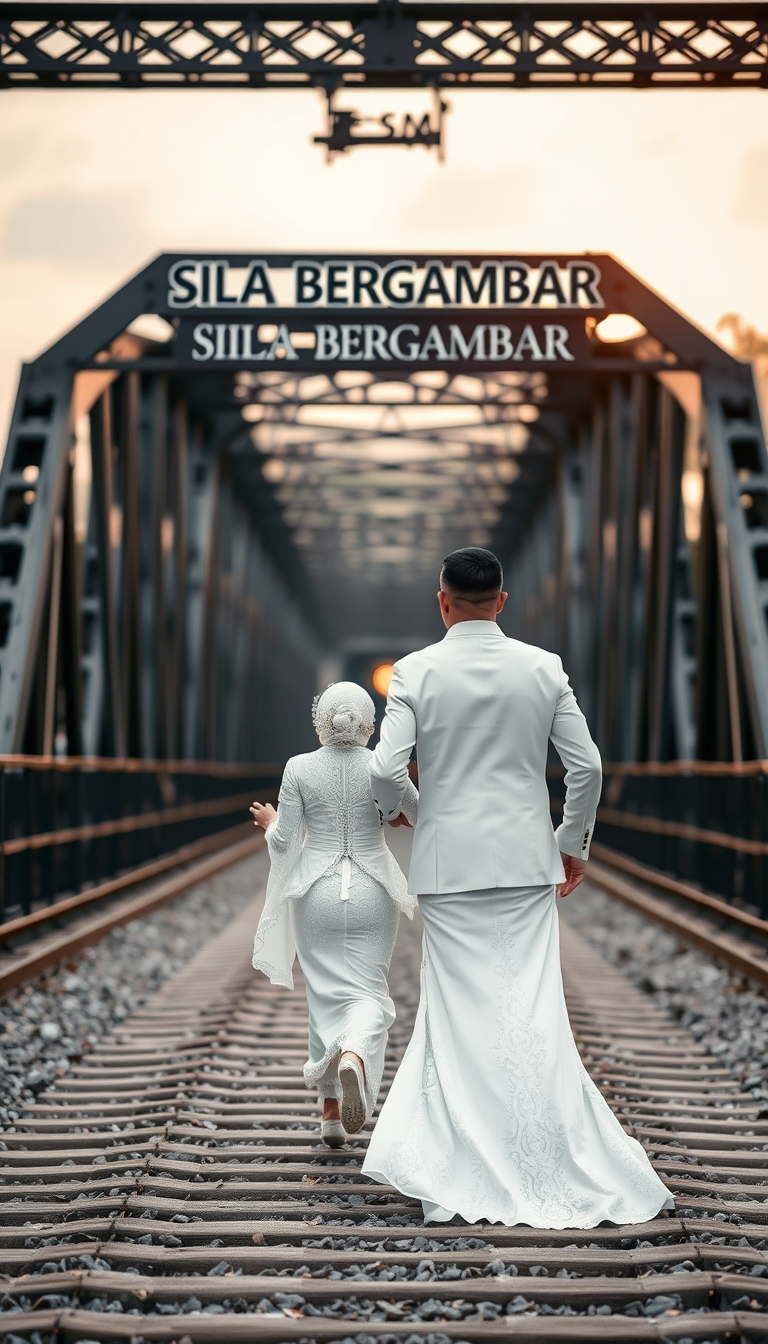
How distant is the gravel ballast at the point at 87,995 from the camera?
22.5ft

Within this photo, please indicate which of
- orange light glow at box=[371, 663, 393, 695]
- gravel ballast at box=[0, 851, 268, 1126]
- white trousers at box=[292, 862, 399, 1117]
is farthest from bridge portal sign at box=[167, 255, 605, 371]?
orange light glow at box=[371, 663, 393, 695]

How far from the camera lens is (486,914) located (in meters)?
4.40

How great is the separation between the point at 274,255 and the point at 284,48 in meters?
1.21

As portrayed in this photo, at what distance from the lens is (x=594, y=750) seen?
4.40m

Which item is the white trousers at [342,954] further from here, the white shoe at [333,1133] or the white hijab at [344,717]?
the white hijab at [344,717]

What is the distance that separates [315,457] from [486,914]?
21.9 meters

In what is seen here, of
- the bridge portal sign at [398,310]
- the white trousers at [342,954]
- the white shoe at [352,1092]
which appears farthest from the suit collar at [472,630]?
the bridge portal sign at [398,310]

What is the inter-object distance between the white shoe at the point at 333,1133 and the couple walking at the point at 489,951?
1.32 feet

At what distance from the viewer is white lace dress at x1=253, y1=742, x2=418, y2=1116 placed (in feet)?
16.4

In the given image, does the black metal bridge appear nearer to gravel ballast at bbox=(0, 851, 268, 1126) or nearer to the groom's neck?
gravel ballast at bbox=(0, 851, 268, 1126)

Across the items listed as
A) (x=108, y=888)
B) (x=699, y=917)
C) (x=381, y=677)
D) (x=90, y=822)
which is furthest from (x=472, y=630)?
(x=381, y=677)

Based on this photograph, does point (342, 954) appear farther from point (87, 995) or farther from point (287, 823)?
point (87, 995)

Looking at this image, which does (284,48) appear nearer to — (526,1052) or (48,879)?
(48,879)

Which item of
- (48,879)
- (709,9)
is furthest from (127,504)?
(709,9)
